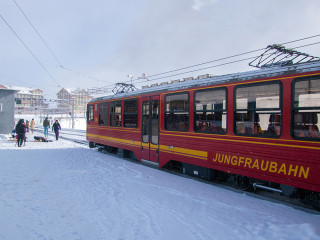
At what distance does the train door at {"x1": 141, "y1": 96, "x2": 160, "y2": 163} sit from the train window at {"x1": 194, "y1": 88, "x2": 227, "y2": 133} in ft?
6.21

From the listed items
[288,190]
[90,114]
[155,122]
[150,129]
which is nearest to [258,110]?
[288,190]

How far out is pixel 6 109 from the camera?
2241 centimetres

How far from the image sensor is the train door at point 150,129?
27.4 ft

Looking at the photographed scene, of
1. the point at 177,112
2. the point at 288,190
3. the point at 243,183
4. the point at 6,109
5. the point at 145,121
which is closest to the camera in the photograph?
the point at 288,190

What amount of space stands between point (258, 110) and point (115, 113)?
22.9ft

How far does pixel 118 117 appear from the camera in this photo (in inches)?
418

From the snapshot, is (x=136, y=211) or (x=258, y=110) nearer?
(x=136, y=211)

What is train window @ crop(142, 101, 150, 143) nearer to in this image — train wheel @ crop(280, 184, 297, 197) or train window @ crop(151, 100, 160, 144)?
train window @ crop(151, 100, 160, 144)

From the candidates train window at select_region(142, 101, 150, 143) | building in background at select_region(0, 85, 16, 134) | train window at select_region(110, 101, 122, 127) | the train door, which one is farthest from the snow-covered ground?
building in background at select_region(0, 85, 16, 134)

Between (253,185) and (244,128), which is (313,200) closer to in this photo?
(253,185)

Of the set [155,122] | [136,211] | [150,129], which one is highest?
[155,122]

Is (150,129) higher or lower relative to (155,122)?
lower

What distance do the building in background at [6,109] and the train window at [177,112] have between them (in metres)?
20.7

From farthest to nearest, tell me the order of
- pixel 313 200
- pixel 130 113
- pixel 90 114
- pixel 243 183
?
pixel 90 114, pixel 130 113, pixel 243 183, pixel 313 200
